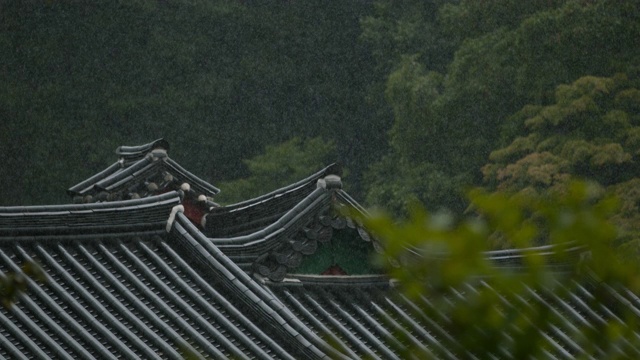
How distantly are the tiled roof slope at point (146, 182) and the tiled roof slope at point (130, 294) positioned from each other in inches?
196

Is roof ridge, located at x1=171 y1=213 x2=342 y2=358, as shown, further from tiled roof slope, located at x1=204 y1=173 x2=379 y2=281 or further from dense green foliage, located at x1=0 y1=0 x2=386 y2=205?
dense green foliage, located at x1=0 y1=0 x2=386 y2=205

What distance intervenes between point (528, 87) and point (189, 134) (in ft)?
25.6

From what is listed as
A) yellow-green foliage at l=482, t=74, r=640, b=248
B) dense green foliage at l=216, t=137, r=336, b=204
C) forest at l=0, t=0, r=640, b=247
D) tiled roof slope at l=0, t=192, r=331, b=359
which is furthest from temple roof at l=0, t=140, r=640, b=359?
dense green foliage at l=216, t=137, r=336, b=204

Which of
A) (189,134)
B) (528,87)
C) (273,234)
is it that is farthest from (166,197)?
(189,134)

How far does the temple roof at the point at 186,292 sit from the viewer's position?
619cm

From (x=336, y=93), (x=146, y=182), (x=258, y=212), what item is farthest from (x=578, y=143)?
(x=258, y=212)

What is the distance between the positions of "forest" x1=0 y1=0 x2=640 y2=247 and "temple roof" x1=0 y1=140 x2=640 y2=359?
11907mm

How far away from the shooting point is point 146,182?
1222 centimetres

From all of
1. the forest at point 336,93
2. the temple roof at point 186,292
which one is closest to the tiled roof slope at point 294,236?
the temple roof at point 186,292

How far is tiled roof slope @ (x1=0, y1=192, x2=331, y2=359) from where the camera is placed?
613cm

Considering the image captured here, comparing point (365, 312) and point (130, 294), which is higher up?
point (130, 294)

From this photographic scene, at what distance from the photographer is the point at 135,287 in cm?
668

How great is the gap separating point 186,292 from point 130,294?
0.29m

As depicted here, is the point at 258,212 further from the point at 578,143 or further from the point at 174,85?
the point at 174,85
